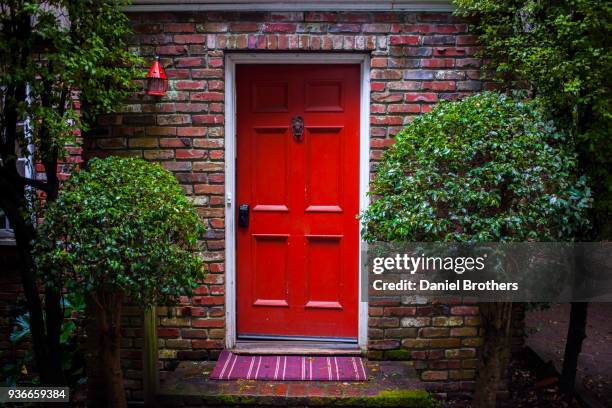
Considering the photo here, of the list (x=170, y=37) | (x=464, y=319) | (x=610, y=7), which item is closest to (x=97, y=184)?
(x=170, y=37)

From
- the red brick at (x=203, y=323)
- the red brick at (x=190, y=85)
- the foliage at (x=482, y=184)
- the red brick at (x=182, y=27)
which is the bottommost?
the red brick at (x=203, y=323)

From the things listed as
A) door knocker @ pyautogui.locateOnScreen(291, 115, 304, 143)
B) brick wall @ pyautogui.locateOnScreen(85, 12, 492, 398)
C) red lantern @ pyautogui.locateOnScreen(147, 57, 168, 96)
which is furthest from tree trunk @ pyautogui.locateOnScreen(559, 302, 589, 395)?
red lantern @ pyautogui.locateOnScreen(147, 57, 168, 96)

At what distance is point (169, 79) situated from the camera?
4.65 metres

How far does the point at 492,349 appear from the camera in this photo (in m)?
3.60

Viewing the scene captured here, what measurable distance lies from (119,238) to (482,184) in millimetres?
2086

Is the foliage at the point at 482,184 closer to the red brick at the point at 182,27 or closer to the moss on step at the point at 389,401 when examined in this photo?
the moss on step at the point at 389,401

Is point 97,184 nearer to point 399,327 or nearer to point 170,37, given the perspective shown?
point 170,37

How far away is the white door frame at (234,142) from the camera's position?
4.71 metres

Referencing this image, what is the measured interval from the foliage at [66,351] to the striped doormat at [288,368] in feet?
4.66

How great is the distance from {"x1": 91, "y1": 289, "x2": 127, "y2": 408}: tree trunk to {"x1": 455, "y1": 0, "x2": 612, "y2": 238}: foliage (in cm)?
312

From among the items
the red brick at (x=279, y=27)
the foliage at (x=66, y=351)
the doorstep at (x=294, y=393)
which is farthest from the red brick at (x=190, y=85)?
the doorstep at (x=294, y=393)

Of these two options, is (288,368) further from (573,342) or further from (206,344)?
(573,342)

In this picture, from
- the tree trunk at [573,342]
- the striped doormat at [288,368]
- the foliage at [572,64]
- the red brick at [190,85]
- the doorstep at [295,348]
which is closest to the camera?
the foliage at [572,64]

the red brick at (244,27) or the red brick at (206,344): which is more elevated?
the red brick at (244,27)
